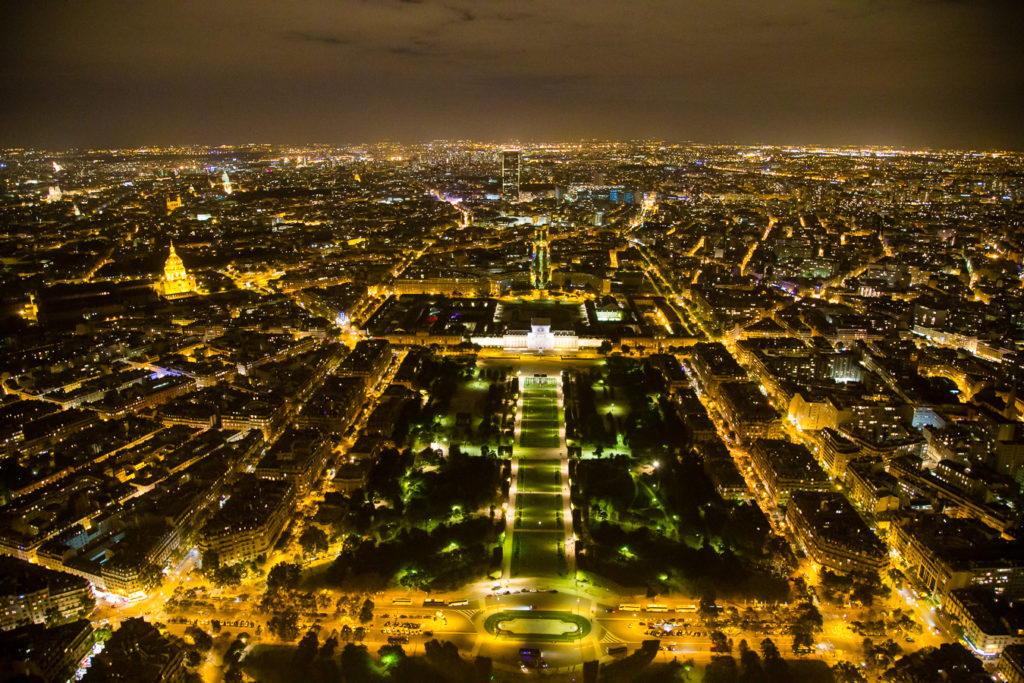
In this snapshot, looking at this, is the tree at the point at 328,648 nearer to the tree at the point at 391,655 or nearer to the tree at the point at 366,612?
the tree at the point at 366,612

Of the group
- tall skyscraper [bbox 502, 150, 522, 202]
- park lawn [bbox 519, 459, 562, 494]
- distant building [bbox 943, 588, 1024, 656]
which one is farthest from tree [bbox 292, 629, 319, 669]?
tall skyscraper [bbox 502, 150, 522, 202]

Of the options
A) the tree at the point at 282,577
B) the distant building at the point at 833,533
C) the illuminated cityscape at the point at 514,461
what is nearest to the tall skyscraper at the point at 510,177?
the illuminated cityscape at the point at 514,461

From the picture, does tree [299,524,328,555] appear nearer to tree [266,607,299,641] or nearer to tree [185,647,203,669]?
tree [266,607,299,641]

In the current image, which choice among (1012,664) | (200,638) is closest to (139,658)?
(200,638)

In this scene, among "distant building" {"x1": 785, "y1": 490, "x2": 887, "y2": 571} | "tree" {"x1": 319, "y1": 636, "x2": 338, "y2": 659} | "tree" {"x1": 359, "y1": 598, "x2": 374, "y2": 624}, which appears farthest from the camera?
"distant building" {"x1": 785, "y1": 490, "x2": 887, "y2": 571}

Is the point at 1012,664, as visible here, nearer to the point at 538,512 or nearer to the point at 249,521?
the point at 538,512

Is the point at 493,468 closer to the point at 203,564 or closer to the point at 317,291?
the point at 203,564

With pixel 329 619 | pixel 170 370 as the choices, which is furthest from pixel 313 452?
pixel 170 370
